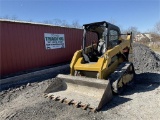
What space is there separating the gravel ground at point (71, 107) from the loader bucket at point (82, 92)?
0.19 metres

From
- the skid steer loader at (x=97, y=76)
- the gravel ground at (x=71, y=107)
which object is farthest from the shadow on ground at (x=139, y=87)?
the skid steer loader at (x=97, y=76)

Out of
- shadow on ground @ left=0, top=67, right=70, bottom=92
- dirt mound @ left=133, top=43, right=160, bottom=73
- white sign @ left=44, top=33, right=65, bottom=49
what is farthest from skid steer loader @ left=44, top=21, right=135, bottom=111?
white sign @ left=44, top=33, right=65, bottom=49

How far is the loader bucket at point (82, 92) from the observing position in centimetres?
538

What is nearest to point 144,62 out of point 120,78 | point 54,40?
point 54,40

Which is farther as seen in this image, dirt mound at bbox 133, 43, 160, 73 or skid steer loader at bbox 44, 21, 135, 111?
dirt mound at bbox 133, 43, 160, 73

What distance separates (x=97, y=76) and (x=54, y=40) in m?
5.73

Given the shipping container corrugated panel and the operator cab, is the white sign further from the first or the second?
the operator cab

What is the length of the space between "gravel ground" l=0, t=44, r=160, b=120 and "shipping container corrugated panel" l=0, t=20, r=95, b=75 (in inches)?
61.1

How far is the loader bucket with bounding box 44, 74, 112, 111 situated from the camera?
17.6ft

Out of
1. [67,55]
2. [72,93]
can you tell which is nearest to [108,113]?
[72,93]

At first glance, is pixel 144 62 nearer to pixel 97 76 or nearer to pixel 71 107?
pixel 97 76

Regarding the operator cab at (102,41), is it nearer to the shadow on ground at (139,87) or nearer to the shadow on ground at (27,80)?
the shadow on ground at (139,87)

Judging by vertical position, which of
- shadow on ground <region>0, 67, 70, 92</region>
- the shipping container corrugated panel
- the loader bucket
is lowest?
shadow on ground <region>0, 67, 70, 92</region>

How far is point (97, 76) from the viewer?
249 inches
